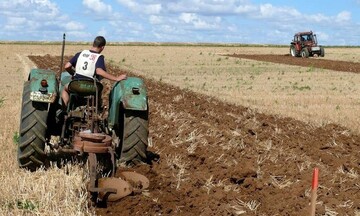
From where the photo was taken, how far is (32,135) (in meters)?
5.96

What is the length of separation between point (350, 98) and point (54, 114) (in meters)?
11.0

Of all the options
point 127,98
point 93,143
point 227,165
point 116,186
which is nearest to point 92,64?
point 127,98

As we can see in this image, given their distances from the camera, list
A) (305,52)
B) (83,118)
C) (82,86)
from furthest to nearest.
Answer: (305,52), (83,118), (82,86)

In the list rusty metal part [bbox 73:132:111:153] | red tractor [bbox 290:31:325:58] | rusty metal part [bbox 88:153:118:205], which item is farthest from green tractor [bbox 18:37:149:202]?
red tractor [bbox 290:31:325:58]

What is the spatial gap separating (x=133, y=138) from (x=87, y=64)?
920mm

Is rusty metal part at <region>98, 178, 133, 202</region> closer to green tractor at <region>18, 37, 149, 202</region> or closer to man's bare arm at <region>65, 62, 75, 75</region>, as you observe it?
green tractor at <region>18, 37, 149, 202</region>

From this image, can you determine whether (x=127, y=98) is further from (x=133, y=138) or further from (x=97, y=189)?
(x=97, y=189)

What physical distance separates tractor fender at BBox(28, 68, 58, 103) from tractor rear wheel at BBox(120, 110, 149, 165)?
2.64 ft

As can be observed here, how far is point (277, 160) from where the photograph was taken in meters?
7.14

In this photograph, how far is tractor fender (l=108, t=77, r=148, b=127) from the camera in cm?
606

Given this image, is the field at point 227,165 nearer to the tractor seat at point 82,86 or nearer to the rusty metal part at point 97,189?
the rusty metal part at point 97,189

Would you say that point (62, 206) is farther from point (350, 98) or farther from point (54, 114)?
point (350, 98)

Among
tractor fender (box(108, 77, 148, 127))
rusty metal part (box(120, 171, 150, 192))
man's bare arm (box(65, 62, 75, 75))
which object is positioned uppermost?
man's bare arm (box(65, 62, 75, 75))

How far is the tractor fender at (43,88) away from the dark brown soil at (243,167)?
1227 mm
